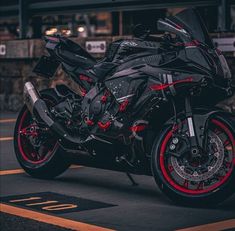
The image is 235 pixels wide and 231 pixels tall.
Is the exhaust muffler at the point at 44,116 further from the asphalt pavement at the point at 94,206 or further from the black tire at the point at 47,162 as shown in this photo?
the asphalt pavement at the point at 94,206

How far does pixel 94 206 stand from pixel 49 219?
62 cm

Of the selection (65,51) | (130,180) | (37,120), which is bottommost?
(130,180)

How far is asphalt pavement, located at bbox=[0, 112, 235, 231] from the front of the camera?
6.20 metres

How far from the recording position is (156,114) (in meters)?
7.21

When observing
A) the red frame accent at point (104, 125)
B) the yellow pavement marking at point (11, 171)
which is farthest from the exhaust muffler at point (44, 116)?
the yellow pavement marking at point (11, 171)

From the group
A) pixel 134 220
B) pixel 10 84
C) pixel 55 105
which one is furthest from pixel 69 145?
pixel 10 84

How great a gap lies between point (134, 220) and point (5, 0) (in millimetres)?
10881

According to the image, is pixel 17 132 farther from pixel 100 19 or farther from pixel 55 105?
pixel 100 19

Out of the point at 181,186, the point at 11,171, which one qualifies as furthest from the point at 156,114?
the point at 11,171

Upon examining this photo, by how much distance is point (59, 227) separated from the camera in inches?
240

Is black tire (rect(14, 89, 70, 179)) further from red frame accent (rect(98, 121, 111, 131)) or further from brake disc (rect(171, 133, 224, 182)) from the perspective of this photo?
brake disc (rect(171, 133, 224, 182))

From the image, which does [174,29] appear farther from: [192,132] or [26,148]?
[26,148]

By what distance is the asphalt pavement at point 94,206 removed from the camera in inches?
244

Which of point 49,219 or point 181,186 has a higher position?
point 181,186
